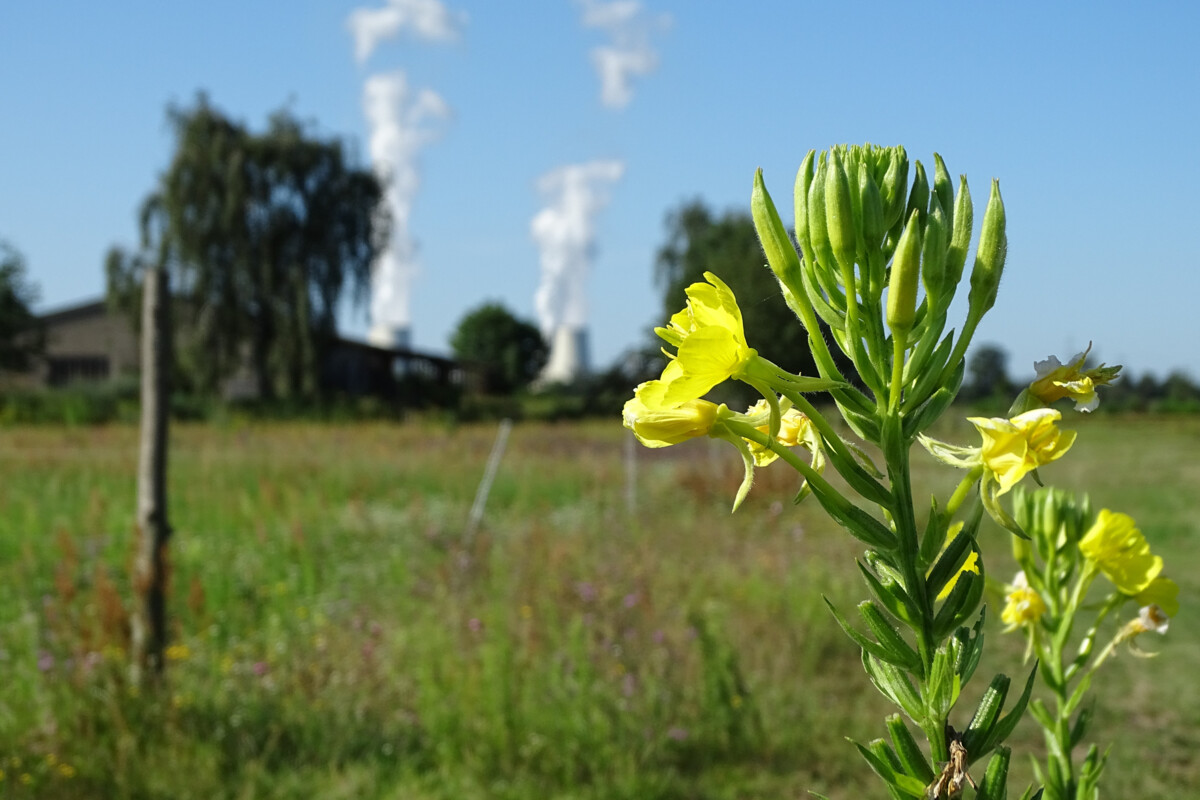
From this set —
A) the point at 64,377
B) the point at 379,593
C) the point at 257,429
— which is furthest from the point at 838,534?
the point at 64,377

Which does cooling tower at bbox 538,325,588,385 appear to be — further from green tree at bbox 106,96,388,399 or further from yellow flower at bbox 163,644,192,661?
yellow flower at bbox 163,644,192,661

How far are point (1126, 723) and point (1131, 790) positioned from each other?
0.93 meters

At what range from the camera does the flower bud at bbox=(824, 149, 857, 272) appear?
0.90m

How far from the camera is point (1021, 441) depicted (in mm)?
871

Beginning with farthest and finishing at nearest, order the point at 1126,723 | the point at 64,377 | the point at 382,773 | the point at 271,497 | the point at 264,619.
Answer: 1. the point at 64,377
2. the point at 271,497
3. the point at 264,619
4. the point at 1126,723
5. the point at 382,773

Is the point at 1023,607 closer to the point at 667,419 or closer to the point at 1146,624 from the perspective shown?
the point at 1146,624

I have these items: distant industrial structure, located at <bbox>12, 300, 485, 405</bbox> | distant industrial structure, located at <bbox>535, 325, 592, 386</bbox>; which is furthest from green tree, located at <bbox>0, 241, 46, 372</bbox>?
distant industrial structure, located at <bbox>535, 325, 592, 386</bbox>

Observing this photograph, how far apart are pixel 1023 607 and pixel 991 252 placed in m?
0.88

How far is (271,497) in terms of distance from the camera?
8047mm

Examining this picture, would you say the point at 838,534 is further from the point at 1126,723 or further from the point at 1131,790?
the point at 1131,790

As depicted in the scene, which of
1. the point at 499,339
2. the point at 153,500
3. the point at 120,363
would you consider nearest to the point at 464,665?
the point at 153,500

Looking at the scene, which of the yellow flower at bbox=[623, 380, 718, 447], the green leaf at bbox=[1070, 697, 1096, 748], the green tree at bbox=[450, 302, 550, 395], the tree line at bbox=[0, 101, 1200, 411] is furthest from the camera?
the green tree at bbox=[450, 302, 550, 395]

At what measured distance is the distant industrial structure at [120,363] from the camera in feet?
95.2

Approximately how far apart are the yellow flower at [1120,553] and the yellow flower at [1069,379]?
0.65 meters
